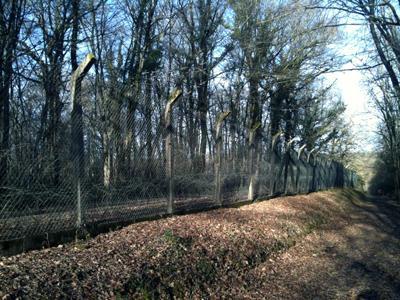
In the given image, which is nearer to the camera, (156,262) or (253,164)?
(156,262)

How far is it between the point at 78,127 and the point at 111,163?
90cm

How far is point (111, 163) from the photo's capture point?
20.7 feet

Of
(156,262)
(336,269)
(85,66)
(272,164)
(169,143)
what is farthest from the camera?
(272,164)

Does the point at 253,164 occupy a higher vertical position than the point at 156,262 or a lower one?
higher

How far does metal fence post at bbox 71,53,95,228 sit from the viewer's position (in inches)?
220

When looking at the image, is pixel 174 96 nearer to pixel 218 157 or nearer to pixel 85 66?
pixel 85 66

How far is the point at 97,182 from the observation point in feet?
19.8

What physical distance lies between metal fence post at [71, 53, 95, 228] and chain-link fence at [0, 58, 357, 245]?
1cm

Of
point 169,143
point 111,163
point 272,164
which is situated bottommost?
point 111,163

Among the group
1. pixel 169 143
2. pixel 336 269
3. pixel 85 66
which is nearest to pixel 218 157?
pixel 169 143

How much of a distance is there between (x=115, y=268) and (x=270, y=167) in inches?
393

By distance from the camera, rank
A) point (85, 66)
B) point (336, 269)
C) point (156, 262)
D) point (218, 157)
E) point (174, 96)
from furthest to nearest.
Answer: point (218, 157) < point (174, 96) < point (336, 269) < point (85, 66) < point (156, 262)

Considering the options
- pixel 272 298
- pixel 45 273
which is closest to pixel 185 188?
pixel 272 298

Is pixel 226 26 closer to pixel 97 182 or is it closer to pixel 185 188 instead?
pixel 185 188
